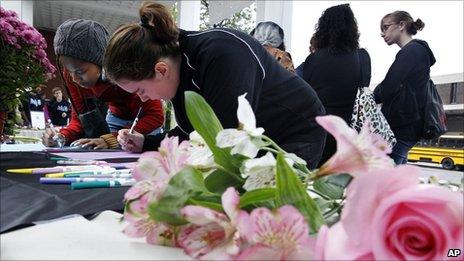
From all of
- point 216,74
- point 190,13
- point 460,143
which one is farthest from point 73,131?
point 460,143

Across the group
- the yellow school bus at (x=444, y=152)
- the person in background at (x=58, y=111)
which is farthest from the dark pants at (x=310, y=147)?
the yellow school bus at (x=444, y=152)

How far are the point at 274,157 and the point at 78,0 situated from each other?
7.19 meters

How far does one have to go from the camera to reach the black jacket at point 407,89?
1.69 metres

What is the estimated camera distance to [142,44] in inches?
35.9

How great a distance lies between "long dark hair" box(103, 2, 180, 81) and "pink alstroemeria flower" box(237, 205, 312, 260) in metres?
0.74

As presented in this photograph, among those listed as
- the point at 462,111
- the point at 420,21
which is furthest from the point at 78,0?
the point at 462,111

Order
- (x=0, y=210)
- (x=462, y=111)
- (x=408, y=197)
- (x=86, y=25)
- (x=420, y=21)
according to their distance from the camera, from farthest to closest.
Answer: (x=462, y=111), (x=420, y=21), (x=86, y=25), (x=0, y=210), (x=408, y=197)

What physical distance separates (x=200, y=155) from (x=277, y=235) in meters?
0.12

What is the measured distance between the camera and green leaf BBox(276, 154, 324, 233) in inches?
11.0

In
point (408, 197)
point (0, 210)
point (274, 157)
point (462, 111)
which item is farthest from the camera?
point (462, 111)

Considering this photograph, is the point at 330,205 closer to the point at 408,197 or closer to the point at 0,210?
the point at 408,197

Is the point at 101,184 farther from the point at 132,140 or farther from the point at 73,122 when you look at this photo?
the point at 73,122

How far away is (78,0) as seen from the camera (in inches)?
262

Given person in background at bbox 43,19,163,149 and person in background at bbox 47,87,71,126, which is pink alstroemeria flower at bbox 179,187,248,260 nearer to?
person in background at bbox 43,19,163,149
